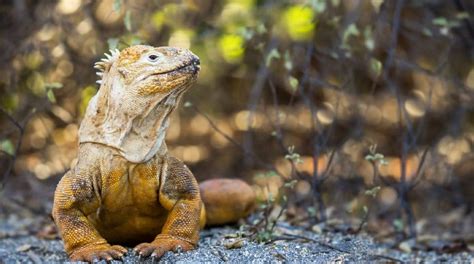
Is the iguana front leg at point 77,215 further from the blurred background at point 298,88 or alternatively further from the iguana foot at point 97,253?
the blurred background at point 298,88

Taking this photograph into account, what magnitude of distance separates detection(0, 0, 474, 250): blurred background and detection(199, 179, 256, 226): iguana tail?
1.25m

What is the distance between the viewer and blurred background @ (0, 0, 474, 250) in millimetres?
8664

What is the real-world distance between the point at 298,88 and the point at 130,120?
12.2ft

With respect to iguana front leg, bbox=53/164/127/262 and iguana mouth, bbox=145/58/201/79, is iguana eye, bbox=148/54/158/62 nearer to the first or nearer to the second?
iguana mouth, bbox=145/58/201/79

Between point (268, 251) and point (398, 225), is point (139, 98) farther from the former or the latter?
point (398, 225)

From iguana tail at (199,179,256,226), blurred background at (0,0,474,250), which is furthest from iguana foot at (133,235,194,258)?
blurred background at (0,0,474,250)

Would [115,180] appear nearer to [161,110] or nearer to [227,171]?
[161,110]

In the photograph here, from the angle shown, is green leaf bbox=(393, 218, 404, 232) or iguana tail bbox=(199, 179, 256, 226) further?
green leaf bbox=(393, 218, 404, 232)

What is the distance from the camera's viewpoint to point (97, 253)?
5.25m

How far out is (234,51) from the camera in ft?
28.7

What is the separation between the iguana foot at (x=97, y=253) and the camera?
5219 millimetres

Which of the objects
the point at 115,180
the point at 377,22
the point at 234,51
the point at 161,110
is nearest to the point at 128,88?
the point at 161,110

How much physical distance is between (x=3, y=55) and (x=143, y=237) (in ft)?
16.5

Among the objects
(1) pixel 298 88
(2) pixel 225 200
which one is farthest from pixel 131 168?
(1) pixel 298 88
